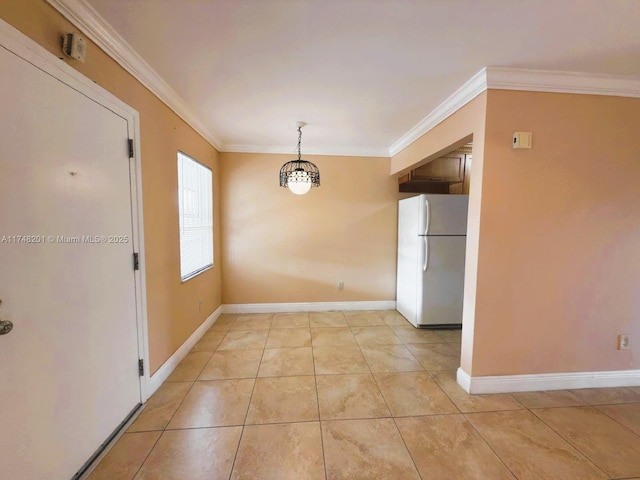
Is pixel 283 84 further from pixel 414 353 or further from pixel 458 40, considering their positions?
pixel 414 353

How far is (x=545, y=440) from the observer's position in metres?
1.64

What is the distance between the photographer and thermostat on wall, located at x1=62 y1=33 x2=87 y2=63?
126 centimetres

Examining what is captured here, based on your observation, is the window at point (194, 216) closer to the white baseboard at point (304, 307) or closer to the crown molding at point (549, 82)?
the white baseboard at point (304, 307)

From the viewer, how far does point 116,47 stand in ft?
5.08

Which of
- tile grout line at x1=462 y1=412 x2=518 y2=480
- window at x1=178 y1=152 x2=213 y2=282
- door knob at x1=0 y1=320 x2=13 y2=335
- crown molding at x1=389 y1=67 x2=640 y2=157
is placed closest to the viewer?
door knob at x1=0 y1=320 x2=13 y2=335

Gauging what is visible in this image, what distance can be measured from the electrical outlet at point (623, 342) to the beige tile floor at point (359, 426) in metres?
0.35


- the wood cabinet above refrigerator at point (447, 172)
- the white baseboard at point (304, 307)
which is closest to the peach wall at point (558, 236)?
the wood cabinet above refrigerator at point (447, 172)

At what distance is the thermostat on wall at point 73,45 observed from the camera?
1.26 m

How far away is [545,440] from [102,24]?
3.59 meters

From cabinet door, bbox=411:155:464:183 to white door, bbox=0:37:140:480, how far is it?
3.37 metres

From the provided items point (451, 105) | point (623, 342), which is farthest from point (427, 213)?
point (623, 342)

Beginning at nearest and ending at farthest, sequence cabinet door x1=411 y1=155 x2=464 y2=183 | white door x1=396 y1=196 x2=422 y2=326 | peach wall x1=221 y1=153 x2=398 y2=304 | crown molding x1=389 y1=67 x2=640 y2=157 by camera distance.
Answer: crown molding x1=389 y1=67 x2=640 y2=157 < white door x1=396 y1=196 x2=422 y2=326 < cabinet door x1=411 y1=155 x2=464 y2=183 < peach wall x1=221 y1=153 x2=398 y2=304

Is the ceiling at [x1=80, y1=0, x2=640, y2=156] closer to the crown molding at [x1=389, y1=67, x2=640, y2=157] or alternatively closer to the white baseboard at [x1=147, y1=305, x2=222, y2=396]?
the crown molding at [x1=389, y1=67, x2=640, y2=157]

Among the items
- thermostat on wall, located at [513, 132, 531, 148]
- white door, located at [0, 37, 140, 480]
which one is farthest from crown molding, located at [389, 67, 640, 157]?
white door, located at [0, 37, 140, 480]
